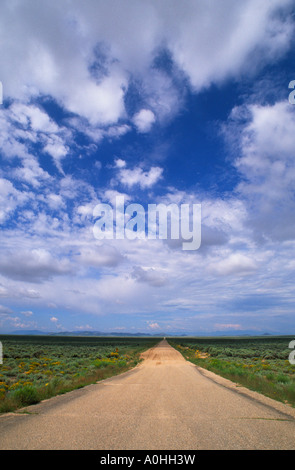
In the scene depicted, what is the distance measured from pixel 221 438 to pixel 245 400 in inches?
202

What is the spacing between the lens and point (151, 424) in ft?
21.5

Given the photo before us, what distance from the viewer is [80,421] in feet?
22.3

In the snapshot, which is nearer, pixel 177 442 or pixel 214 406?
pixel 177 442

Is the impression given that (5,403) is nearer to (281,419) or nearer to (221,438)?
(221,438)

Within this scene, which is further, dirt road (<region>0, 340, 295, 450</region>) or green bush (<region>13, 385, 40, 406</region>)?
green bush (<region>13, 385, 40, 406</region>)

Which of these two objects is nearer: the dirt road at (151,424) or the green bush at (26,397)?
the dirt road at (151,424)

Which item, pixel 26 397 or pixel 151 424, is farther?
pixel 26 397

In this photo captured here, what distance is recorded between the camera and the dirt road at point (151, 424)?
5285 mm

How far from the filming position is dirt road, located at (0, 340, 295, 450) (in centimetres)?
529

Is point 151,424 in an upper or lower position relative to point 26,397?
upper
